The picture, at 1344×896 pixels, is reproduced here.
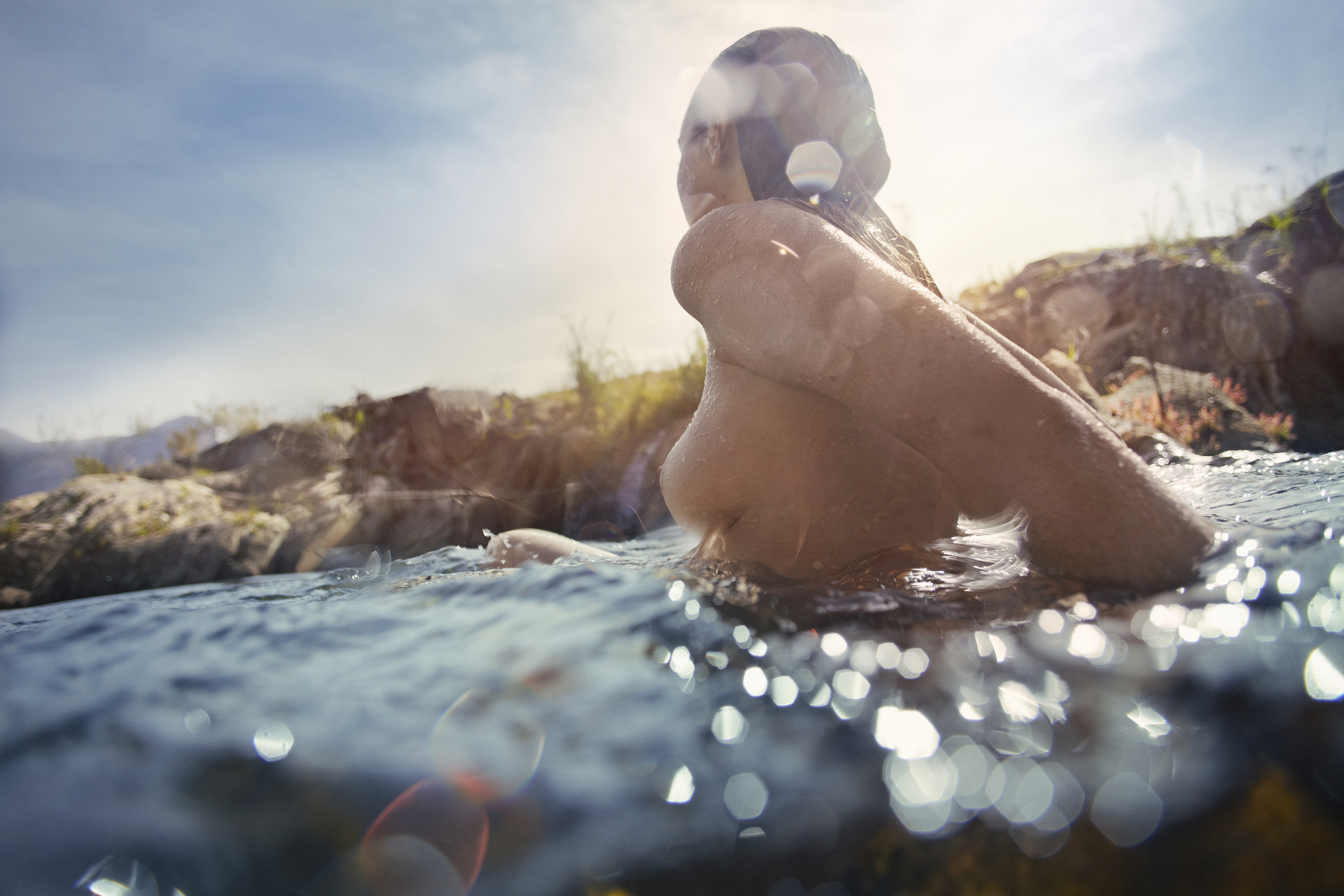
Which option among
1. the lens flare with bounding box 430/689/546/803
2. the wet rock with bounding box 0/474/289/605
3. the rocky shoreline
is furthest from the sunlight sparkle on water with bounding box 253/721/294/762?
the wet rock with bounding box 0/474/289/605

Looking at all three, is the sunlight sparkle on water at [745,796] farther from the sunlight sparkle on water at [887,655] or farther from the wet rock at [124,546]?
the wet rock at [124,546]

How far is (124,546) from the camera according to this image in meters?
5.29

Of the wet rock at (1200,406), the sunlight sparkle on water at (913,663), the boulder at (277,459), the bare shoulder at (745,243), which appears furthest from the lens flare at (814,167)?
the boulder at (277,459)

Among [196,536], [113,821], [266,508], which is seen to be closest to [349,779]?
[113,821]

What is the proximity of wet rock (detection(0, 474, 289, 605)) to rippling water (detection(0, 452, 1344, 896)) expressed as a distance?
195 inches

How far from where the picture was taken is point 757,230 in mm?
1366

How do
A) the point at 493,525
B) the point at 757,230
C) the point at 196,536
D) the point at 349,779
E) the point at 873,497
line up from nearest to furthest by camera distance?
the point at 349,779, the point at 757,230, the point at 873,497, the point at 196,536, the point at 493,525

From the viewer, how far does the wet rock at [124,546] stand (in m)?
5.11

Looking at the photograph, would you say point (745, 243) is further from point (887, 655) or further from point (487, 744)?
point (487, 744)

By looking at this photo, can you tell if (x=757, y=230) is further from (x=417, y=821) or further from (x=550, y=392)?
(x=550, y=392)

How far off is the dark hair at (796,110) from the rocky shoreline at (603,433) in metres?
2.40

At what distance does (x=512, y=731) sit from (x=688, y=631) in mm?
365

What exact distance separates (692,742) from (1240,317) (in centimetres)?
962

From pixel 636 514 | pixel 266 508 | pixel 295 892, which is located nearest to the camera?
pixel 295 892
